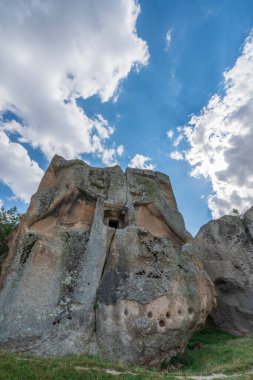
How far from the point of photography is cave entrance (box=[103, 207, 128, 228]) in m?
19.7

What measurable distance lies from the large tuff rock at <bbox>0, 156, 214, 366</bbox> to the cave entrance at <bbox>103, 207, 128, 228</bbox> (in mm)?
61

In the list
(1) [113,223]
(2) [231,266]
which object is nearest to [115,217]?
(1) [113,223]

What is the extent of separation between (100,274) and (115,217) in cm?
413

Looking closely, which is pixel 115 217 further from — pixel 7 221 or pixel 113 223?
pixel 7 221

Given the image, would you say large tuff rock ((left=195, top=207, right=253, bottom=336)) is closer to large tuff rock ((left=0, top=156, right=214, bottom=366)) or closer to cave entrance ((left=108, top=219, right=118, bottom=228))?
large tuff rock ((left=0, top=156, right=214, bottom=366))

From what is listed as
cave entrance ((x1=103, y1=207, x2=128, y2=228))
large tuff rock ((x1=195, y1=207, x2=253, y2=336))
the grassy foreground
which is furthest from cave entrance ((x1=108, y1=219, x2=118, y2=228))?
large tuff rock ((x1=195, y1=207, x2=253, y2=336))

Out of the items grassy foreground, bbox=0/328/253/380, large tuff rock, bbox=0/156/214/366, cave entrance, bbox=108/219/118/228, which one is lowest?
grassy foreground, bbox=0/328/253/380

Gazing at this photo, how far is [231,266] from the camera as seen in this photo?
2403 centimetres

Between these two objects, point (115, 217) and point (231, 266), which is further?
point (231, 266)

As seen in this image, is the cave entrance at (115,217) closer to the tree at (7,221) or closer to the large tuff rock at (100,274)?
the large tuff rock at (100,274)

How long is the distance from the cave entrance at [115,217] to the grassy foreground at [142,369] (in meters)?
7.73

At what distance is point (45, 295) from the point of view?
51.1 feet

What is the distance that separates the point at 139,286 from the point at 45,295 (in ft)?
14.6

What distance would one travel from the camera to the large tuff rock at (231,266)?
74.4 ft
